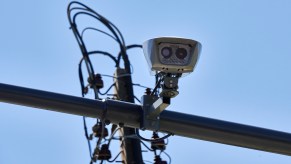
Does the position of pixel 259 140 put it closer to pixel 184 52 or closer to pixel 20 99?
pixel 184 52

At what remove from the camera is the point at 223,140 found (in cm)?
673

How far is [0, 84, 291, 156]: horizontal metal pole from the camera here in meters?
6.45

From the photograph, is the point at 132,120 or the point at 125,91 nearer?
the point at 132,120

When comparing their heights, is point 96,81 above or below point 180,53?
above

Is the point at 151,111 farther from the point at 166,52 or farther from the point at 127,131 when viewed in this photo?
the point at 127,131

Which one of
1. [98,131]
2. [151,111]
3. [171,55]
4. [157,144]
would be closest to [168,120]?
[151,111]

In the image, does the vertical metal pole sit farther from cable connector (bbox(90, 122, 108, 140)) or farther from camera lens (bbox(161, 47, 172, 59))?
camera lens (bbox(161, 47, 172, 59))

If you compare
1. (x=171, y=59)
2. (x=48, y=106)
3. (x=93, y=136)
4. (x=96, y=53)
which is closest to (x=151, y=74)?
(x=171, y=59)

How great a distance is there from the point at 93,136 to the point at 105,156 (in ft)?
0.86

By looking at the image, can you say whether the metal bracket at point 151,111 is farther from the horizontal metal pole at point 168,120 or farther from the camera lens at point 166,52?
the camera lens at point 166,52

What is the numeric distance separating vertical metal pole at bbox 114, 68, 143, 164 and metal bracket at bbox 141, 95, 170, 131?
59.0 inches

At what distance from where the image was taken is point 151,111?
6.65 meters

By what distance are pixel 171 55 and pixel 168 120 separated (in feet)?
2.55

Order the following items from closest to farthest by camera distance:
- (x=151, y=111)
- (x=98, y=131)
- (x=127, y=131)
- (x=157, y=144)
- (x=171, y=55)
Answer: (x=171, y=55)
(x=151, y=111)
(x=98, y=131)
(x=157, y=144)
(x=127, y=131)
